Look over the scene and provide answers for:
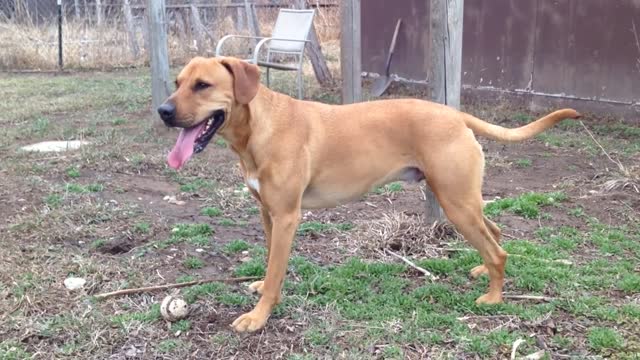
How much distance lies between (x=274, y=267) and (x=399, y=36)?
7687 mm

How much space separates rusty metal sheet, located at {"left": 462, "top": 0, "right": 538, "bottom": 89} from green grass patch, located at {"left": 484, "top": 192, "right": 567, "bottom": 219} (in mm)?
4149

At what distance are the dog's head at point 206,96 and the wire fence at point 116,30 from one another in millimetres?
10089

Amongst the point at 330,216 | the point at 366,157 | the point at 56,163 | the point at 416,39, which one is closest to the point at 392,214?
the point at 330,216

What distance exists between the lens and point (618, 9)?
26.6 feet

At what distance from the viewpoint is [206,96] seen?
3256 millimetres

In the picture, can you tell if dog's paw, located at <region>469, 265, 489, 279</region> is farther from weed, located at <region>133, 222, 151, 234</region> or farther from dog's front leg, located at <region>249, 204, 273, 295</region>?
weed, located at <region>133, 222, 151, 234</region>

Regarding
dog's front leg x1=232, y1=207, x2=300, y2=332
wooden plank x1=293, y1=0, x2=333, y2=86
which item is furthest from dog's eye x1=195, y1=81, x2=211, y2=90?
wooden plank x1=293, y1=0, x2=333, y2=86

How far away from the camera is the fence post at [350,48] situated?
280 inches

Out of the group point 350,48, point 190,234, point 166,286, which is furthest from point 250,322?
point 350,48

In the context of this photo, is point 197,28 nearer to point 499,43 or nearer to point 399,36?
point 399,36

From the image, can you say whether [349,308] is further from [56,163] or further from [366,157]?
[56,163]

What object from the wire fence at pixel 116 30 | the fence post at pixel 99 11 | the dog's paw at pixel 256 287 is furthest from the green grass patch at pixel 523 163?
the fence post at pixel 99 11

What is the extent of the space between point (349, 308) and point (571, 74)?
6.14 m

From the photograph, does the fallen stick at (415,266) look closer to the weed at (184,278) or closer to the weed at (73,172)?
the weed at (184,278)
